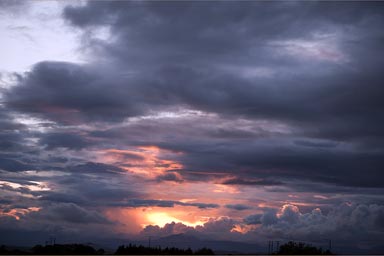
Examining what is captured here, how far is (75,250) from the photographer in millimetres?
131500

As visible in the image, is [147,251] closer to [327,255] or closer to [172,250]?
[172,250]

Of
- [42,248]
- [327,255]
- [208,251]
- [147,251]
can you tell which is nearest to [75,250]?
[42,248]

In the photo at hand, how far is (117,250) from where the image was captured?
13050 cm

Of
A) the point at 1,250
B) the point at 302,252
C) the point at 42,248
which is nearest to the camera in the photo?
the point at 1,250

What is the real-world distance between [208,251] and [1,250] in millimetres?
46827

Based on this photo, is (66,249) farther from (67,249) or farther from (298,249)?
(298,249)

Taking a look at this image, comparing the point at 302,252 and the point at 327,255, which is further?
the point at 302,252

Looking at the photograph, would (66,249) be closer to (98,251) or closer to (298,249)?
(98,251)

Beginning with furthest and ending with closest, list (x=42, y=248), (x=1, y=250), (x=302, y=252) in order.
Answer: (x=302, y=252)
(x=42, y=248)
(x=1, y=250)

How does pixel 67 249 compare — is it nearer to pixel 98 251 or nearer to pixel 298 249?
pixel 98 251

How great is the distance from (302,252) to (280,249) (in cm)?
898

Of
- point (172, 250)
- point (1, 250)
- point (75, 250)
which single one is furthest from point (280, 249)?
point (1, 250)

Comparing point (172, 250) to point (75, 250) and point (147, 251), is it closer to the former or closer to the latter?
point (147, 251)

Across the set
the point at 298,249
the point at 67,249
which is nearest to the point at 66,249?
the point at 67,249
